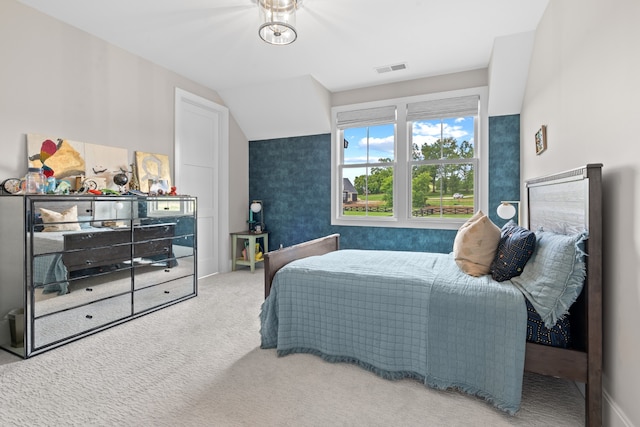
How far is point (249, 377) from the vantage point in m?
2.00

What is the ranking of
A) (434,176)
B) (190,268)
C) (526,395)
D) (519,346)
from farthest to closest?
(434,176), (190,268), (526,395), (519,346)

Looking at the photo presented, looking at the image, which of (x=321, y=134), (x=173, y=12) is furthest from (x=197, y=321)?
(x=321, y=134)

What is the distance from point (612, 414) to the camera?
1.47m

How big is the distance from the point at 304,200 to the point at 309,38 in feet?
7.74

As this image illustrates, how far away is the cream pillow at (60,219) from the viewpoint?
7.72 ft

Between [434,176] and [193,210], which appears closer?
[193,210]

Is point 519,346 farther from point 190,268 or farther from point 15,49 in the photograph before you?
point 15,49

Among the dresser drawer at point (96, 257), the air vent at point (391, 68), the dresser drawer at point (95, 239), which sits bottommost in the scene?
the dresser drawer at point (96, 257)

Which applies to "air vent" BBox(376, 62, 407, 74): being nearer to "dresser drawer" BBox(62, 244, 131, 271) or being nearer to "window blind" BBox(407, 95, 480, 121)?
"window blind" BBox(407, 95, 480, 121)

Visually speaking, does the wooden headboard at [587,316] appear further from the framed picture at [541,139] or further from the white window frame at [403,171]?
the white window frame at [403,171]

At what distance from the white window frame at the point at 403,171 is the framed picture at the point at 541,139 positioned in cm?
107

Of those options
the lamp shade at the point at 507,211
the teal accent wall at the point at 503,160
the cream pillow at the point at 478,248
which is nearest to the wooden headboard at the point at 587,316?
the cream pillow at the point at 478,248

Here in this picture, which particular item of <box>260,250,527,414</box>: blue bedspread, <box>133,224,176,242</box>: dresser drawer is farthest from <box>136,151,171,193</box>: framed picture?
<box>260,250,527,414</box>: blue bedspread

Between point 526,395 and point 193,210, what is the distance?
3.36 metres
